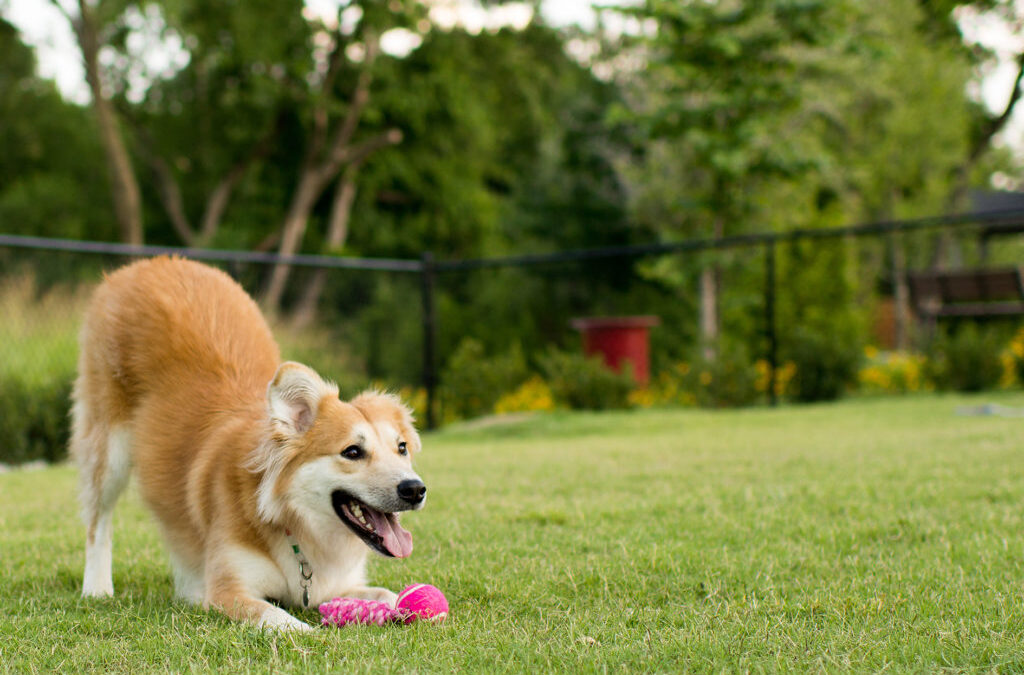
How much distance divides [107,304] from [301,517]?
1.56 metres

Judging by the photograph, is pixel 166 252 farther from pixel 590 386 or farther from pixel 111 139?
pixel 111 139

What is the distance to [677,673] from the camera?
2.18m

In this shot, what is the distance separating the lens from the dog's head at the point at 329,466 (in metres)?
Result: 2.87

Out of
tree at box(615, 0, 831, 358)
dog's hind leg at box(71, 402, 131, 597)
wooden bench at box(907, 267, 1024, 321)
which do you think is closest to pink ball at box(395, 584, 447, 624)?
dog's hind leg at box(71, 402, 131, 597)

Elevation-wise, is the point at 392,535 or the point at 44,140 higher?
the point at 44,140

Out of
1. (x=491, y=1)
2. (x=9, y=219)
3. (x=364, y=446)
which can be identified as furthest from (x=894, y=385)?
(x=9, y=219)

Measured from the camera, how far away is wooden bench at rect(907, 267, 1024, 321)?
14.7 metres

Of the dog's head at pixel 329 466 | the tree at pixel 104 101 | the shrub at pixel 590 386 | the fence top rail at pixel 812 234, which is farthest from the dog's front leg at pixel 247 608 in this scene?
the tree at pixel 104 101

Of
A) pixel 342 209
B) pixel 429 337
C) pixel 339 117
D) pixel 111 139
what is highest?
pixel 339 117

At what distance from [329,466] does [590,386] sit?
8.34 metres

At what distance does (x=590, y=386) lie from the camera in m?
11.1

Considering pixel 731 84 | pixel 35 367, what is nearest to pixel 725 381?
pixel 731 84

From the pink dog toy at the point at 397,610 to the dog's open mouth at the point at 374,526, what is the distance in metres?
0.15

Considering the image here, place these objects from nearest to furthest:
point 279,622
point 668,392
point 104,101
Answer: point 279,622, point 668,392, point 104,101
